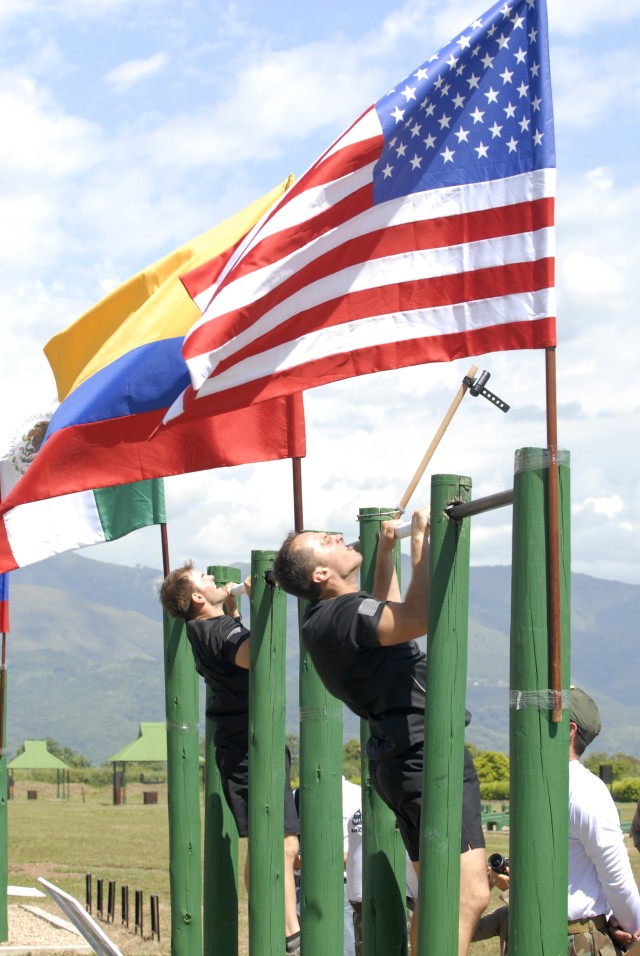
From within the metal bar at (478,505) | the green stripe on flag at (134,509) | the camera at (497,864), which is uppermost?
the green stripe on flag at (134,509)

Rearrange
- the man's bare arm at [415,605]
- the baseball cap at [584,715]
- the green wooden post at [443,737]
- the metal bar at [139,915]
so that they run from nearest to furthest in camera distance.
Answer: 1. the green wooden post at [443,737]
2. the man's bare arm at [415,605]
3. the baseball cap at [584,715]
4. the metal bar at [139,915]

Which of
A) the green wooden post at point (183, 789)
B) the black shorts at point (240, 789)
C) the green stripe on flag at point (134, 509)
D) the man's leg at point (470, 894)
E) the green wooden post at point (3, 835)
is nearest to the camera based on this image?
the man's leg at point (470, 894)

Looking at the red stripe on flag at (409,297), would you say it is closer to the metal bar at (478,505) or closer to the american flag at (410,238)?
→ the american flag at (410,238)

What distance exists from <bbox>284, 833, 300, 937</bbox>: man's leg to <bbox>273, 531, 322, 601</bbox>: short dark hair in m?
2.78

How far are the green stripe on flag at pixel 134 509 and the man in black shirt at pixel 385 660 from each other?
4350mm

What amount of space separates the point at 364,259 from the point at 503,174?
0.65 m

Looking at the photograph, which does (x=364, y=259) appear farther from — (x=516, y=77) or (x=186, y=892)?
(x=186, y=892)

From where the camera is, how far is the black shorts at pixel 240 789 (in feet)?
25.8

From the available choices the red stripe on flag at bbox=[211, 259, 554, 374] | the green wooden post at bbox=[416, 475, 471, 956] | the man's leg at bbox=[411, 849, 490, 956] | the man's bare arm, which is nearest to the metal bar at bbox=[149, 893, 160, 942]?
the man's leg at bbox=[411, 849, 490, 956]

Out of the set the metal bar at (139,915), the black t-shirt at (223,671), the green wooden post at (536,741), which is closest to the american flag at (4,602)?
the metal bar at (139,915)

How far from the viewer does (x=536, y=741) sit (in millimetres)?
4098

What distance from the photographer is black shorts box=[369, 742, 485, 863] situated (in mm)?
5043

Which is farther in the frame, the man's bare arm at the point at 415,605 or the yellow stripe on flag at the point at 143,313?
the yellow stripe on flag at the point at 143,313

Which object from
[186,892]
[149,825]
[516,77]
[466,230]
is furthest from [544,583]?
[149,825]
